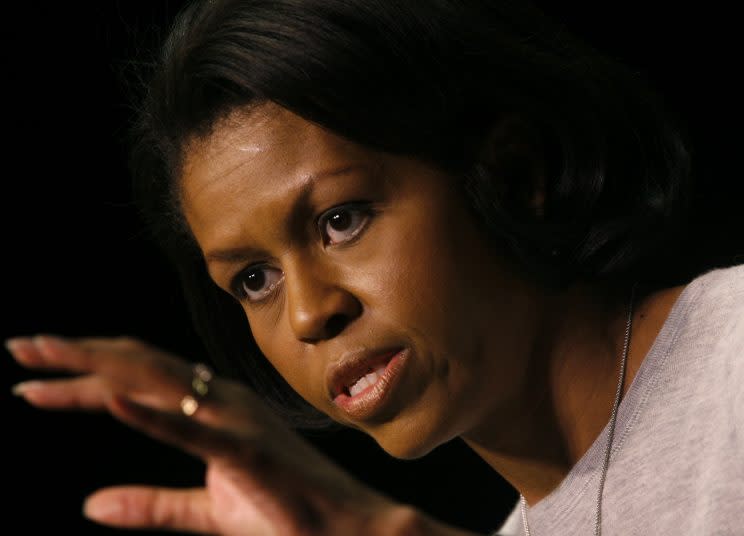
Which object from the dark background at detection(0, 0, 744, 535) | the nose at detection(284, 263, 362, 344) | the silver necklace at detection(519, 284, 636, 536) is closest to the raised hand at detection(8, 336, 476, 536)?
the nose at detection(284, 263, 362, 344)

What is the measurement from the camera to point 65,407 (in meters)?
0.77

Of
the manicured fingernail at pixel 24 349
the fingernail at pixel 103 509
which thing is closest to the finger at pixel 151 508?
the fingernail at pixel 103 509

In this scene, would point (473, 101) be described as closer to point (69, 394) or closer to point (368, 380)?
point (368, 380)

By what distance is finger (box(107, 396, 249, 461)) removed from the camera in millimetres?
741

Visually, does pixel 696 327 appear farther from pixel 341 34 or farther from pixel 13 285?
pixel 13 285

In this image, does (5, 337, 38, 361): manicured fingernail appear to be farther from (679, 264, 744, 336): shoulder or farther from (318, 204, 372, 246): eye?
(679, 264, 744, 336): shoulder

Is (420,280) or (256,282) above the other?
(420,280)

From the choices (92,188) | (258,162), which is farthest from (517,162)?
(92,188)

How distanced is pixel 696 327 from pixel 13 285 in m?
1.18

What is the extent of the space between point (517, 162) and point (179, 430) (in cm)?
77

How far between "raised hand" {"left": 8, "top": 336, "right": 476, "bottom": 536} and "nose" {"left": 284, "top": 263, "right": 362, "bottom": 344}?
1.35ft

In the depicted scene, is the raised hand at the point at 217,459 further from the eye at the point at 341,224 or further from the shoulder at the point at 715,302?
the shoulder at the point at 715,302

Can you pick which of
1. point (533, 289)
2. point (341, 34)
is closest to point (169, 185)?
point (341, 34)

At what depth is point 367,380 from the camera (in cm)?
129
